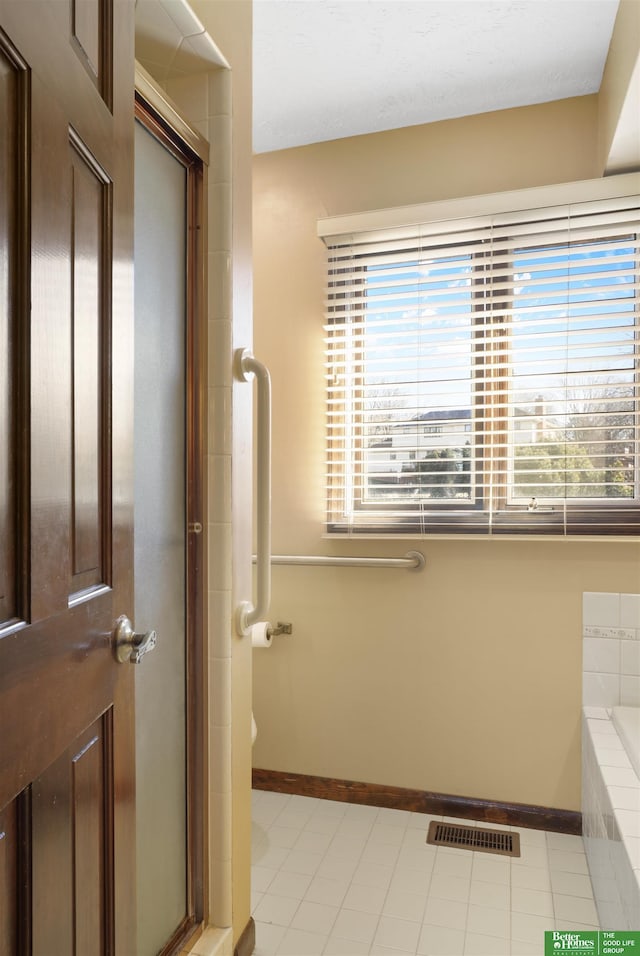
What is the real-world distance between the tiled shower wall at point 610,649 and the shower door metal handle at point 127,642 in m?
1.74

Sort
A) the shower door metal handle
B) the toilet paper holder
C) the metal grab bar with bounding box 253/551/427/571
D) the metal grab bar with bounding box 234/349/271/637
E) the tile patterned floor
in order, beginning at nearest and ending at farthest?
1. the shower door metal handle
2. the metal grab bar with bounding box 234/349/271/637
3. the tile patterned floor
4. the metal grab bar with bounding box 253/551/427/571
5. the toilet paper holder

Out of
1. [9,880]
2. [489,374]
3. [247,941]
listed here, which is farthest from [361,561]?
[9,880]

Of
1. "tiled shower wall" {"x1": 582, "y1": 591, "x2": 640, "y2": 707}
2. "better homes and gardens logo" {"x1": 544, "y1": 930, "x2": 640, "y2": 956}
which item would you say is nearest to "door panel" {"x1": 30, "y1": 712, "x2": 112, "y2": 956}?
"better homes and gardens logo" {"x1": 544, "y1": 930, "x2": 640, "y2": 956}

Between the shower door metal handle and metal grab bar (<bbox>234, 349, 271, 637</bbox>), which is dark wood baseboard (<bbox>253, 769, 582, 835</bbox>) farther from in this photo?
the shower door metal handle

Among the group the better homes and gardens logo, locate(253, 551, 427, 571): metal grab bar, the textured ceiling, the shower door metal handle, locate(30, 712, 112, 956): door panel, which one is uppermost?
the textured ceiling

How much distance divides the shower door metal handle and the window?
61.1 inches

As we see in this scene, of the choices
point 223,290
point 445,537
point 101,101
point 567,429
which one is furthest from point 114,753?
point 567,429

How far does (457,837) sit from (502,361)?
65.6 inches

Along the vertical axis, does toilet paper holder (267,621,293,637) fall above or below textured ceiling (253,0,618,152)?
below

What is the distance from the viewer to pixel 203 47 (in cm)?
146

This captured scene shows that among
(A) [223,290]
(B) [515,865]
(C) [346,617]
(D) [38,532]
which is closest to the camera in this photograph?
(D) [38,532]

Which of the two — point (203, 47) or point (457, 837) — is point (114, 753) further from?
point (457, 837)

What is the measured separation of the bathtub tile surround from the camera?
147 centimetres

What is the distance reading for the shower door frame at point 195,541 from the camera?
1.54m
